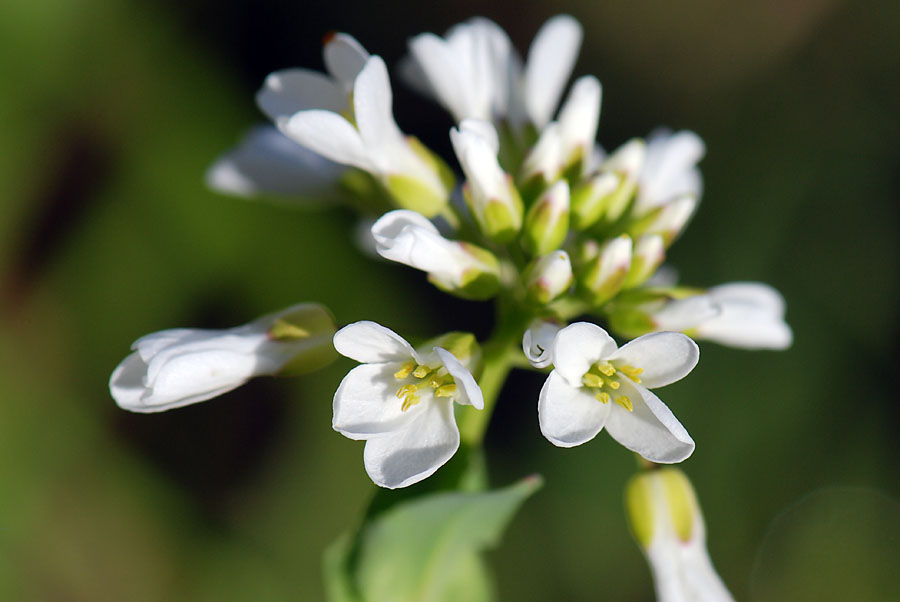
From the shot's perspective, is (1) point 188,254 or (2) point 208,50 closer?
(1) point 188,254

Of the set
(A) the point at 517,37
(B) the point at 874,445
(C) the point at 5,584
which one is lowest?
Answer: (B) the point at 874,445

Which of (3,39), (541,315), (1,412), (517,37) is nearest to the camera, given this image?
(541,315)

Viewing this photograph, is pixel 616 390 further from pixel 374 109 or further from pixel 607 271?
pixel 374 109

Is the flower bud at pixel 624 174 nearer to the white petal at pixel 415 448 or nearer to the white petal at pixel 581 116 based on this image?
the white petal at pixel 581 116

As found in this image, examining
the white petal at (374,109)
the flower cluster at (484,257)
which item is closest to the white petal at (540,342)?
the flower cluster at (484,257)

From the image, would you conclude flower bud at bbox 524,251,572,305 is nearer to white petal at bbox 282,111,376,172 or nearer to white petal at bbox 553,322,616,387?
white petal at bbox 553,322,616,387

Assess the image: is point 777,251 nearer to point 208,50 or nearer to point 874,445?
point 874,445

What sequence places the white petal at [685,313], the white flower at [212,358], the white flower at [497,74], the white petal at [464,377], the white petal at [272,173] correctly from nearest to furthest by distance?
the white petal at [464,377] < the white flower at [212,358] < the white petal at [685,313] < the white flower at [497,74] < the white petal at [272,173]

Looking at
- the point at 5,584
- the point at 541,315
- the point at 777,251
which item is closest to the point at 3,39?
the point at 5,584
